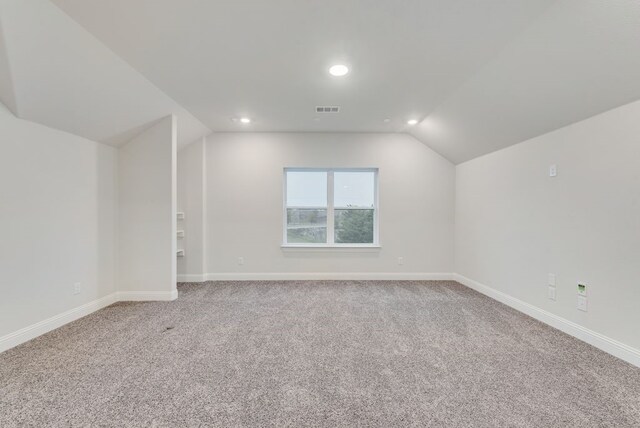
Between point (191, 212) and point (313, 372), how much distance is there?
3467mm

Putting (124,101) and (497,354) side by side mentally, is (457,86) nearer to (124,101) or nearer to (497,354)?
(497,354)

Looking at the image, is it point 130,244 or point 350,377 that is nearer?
point 350,377

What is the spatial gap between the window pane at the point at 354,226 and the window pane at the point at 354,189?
0.13m

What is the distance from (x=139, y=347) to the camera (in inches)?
93.3

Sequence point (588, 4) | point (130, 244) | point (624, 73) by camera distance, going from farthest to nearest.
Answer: point (130, 244)
point (624, 73)
point (588, 4)

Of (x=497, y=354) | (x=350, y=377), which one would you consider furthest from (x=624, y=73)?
(x=350, y=377)

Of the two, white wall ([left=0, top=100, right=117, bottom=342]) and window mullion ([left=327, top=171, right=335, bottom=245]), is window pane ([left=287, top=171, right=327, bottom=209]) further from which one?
white wall ([left=0, top=100, right=117, bottom=342])

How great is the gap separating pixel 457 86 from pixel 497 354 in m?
2.61

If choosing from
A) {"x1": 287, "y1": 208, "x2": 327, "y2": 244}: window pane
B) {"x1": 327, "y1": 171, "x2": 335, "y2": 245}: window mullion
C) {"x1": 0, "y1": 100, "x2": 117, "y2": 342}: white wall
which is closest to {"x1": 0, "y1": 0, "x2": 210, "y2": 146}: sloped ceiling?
{"x1": 0, "y1": 100, "x2": 117, "y2": 342}: white wall

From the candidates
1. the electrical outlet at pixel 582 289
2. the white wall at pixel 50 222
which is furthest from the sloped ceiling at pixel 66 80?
the electrical outlet at pixel 582 289

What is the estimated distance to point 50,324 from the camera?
267cm

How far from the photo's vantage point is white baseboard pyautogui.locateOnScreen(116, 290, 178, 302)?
3.57 metres

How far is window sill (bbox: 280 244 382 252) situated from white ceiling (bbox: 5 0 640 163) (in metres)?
2.31

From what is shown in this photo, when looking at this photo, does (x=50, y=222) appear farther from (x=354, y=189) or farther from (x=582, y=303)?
(x=582, y=303)
